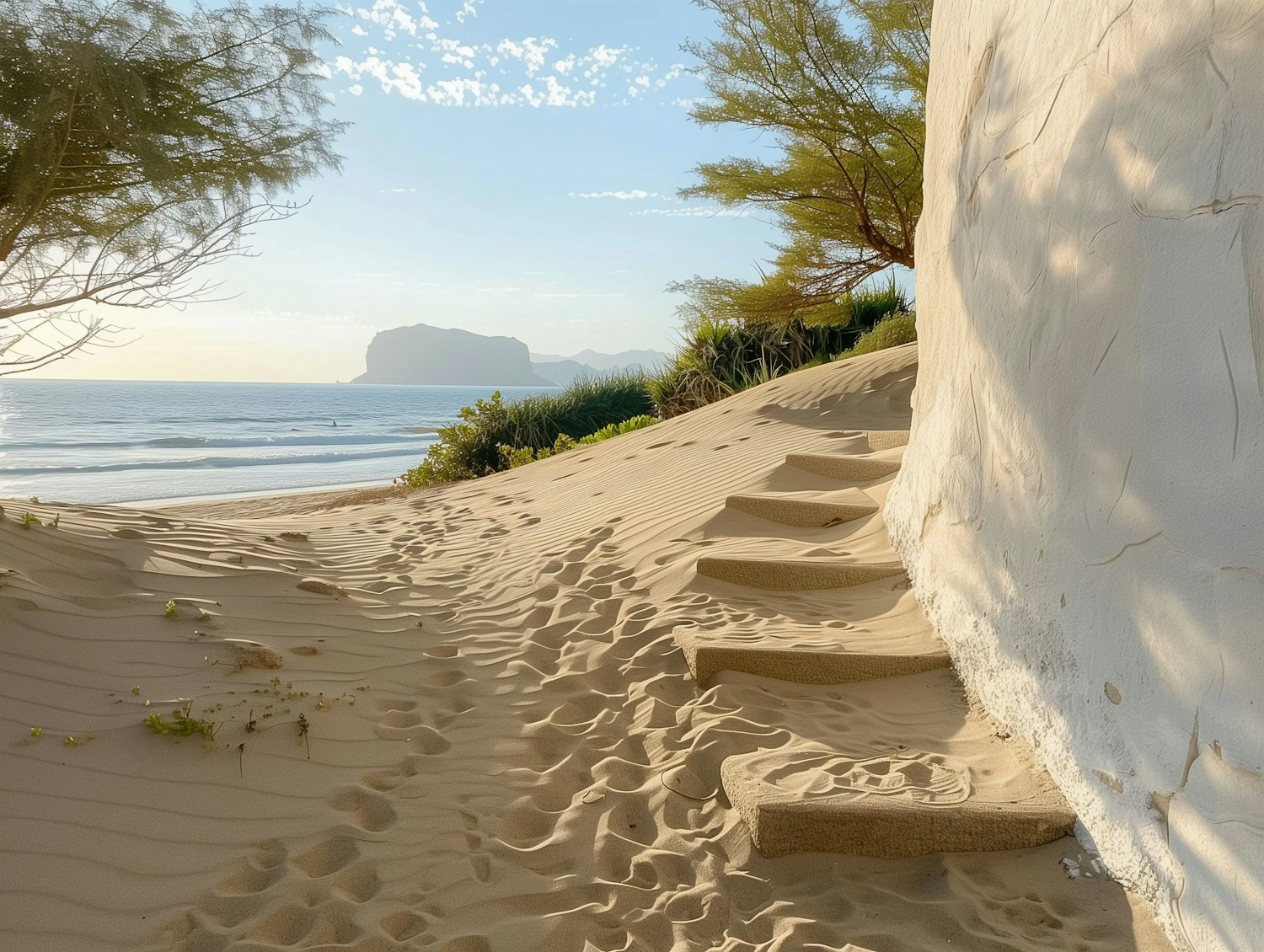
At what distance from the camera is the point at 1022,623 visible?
254cm

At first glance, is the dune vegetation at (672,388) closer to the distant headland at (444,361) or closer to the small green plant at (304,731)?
the small green plant at (304,731)

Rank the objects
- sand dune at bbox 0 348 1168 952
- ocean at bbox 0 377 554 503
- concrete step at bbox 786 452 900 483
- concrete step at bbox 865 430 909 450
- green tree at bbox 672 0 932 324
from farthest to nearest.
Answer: ocean at bbox 0 377 554 503 < green tree at bbox 672 0 932 324 < concrete step at bbox 865 430 909 450 < concrete step at bbox 786 452 900 483 < sand dune at bbox 0 348 1168 952

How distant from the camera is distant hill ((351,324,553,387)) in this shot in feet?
513

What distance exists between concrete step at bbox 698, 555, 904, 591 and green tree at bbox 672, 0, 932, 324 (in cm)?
798

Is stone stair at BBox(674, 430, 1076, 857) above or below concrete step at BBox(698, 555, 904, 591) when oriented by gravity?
below

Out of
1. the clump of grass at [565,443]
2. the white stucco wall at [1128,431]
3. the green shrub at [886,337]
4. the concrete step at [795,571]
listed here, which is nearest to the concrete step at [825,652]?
the white stucco wall at [1128,431]

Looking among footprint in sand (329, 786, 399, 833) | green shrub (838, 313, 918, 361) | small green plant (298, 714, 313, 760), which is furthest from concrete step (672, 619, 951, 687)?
green shrub (838, 313, 918, 361)

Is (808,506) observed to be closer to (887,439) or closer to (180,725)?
(887,439)

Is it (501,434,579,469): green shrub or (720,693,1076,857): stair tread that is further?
(501,434,579,469): green shrub

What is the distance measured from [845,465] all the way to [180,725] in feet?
13.8

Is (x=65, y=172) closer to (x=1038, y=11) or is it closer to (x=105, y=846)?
(x=105, y=846)

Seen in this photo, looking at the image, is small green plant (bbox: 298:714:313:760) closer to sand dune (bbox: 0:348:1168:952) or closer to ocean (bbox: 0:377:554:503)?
sand dune (bbox: 0:348:1168:952)

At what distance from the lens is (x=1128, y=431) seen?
194 cm

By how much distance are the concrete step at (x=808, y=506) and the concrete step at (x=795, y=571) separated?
0.65m
